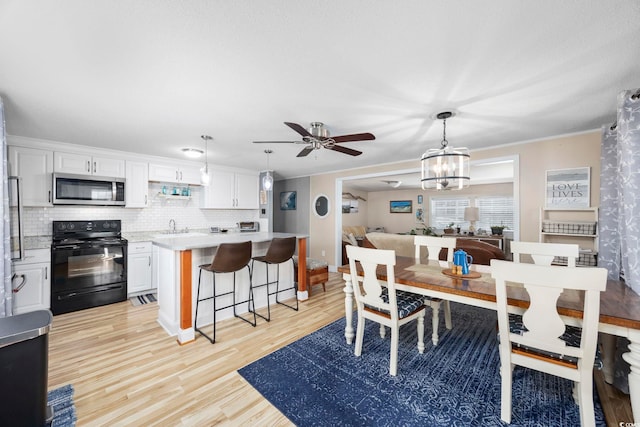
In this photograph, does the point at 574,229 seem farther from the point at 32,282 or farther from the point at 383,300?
the point at 32,282

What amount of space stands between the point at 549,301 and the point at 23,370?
257cm

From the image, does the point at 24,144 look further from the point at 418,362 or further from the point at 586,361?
the point at 586,361

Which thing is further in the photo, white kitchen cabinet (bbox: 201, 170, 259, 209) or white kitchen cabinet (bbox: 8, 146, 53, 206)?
white kitchen cabinet (bbox: 201, 170, 259, 209)

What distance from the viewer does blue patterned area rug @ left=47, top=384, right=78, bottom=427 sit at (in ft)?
5.21

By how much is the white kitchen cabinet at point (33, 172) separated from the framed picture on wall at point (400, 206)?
325 inches

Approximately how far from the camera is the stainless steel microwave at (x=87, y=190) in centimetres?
342

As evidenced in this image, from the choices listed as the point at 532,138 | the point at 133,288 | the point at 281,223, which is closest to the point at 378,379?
the point at 532,138

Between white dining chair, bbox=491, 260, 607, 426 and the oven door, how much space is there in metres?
4.53

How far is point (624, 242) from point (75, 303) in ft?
19.0

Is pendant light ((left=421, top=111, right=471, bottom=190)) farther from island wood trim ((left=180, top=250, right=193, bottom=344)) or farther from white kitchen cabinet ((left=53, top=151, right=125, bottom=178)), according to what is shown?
white kitchen cabinet ((left=53, top=151, right=125, bottom=178))

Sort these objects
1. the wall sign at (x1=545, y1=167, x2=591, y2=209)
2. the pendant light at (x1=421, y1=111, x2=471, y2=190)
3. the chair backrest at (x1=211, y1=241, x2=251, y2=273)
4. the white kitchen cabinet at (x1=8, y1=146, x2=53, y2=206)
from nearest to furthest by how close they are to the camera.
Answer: the pendant light at (x1=421, y1=111, x2=471, y2=190), the chair backrest at (x1=211, y1=241, x2=251, y2=273), the wall sign at (x1=545, y1=167, x2=591, y2=209), the white kitchen cabinet at (x1=8, y1=146, x2=53, y2=206)

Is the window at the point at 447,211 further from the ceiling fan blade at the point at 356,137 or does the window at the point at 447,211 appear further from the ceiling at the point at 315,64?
the ceiling fan blade at the point at 356,137

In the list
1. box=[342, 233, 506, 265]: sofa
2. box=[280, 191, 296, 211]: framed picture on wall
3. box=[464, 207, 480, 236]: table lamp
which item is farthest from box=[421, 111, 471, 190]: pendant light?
box=[464, 207, 480, 236]: table lamp

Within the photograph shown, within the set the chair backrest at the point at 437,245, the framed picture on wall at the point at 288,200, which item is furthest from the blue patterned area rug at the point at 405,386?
the framed picture on wall at the point at 288,200
